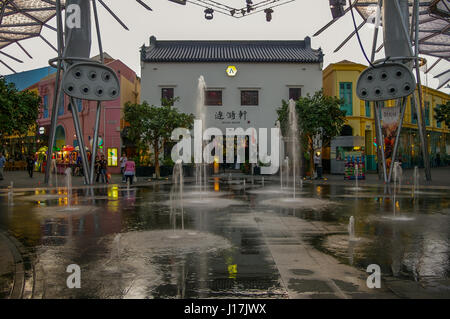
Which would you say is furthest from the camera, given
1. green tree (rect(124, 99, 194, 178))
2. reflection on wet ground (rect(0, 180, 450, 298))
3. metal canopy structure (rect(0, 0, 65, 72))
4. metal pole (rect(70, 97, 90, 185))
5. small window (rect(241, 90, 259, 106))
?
small window (rect(241, 90, 259, 106))

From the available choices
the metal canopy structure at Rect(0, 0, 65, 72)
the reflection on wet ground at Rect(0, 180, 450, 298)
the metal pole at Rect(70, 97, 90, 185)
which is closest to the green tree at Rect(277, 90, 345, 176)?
the metal pole at Rect(70, 97, 90, 185)

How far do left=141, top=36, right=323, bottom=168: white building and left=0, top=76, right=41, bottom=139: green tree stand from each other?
12.5m

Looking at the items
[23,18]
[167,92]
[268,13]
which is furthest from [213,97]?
[23,18]

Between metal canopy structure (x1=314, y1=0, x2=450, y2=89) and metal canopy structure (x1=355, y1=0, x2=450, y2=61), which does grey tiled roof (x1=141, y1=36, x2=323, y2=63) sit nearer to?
metal canopy structure (x1=314, y1=0, x2=450, y2=89)

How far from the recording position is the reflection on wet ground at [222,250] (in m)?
4.73

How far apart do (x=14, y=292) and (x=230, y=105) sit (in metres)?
33.9

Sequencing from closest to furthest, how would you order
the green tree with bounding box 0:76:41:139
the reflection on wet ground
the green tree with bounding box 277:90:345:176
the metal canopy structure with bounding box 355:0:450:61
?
the reflection on wet ground
the green tree with bounding box 0:76:41:139
the green tree with bounding box 277:90:345:176
the metal canopy structure with bounding box 355:0:450:61

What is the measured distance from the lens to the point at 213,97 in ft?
124

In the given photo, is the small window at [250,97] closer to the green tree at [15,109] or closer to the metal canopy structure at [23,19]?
the metal canopy structure at [23,19]

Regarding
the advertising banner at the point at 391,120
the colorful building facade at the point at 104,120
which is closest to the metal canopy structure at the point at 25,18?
the colorful building facade at the point at 104,120

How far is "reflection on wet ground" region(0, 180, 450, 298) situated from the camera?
4727 millimetres

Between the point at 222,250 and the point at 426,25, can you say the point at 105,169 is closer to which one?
the point at 222,250

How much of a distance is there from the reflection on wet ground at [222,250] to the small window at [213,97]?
26.1 meters

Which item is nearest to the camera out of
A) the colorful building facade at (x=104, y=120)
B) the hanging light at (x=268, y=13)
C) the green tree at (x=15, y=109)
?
the green tree at (x=15, y=109)
